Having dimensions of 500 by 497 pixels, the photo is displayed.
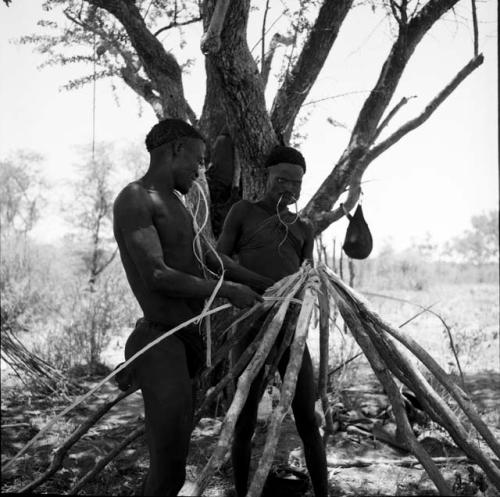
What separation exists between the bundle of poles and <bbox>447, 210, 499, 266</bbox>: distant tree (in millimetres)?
33499

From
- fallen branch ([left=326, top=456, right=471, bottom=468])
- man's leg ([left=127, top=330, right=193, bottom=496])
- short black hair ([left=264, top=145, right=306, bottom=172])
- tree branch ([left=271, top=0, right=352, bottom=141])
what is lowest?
fallen branch ([left=326, top=456, right=471, bottom=468])

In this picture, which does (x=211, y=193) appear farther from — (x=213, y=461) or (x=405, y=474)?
(x=213, y=461)

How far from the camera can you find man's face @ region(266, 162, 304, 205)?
3.26 metres

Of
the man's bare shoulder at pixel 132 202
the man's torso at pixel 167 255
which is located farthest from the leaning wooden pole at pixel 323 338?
the man's bare shoulder at pixel 132 202

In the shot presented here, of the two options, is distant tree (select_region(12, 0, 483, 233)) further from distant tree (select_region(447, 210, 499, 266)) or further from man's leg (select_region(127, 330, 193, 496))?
distant tree (select_region(447, 210, 499, 266))

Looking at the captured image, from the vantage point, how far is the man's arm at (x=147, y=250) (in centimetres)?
221

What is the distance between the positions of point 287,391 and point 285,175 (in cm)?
125

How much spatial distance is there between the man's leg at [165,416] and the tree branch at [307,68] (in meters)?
3.00

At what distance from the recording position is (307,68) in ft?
16.4

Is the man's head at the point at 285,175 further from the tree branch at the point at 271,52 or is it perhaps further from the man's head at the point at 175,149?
the tree branch at the point at 271,52

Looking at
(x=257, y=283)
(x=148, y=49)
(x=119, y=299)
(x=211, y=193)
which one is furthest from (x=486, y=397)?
(x=119, y=299)

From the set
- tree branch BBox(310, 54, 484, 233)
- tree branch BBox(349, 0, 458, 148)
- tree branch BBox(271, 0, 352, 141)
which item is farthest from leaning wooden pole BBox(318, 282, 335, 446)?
tree branch BBox(349, 0, 458, 148)

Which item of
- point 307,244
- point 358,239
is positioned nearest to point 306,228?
point 307,244

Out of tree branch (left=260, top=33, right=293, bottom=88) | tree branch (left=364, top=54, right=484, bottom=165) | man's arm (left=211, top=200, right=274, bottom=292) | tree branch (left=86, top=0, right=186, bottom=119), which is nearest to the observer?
Answer: man's arm (left=211, top=200, right=274, bottom=292)
